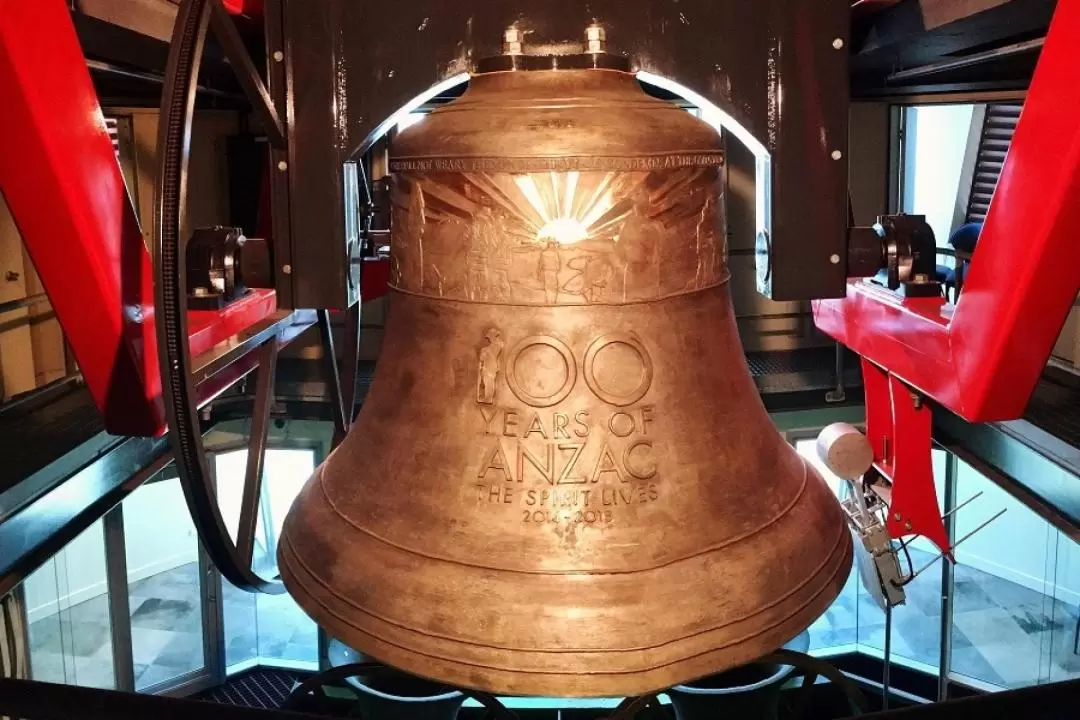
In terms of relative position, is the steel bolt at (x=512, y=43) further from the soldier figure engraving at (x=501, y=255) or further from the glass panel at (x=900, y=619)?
the glass panel at (x=900, y=619)

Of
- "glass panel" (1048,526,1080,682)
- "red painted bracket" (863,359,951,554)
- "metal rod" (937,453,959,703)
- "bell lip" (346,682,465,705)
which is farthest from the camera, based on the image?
"metal rod" (937,453,959,703)

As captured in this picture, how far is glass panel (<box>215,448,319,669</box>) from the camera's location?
6.02 metres

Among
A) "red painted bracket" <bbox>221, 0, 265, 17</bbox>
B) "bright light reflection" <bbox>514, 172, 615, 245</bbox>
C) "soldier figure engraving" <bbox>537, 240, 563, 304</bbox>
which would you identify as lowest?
"soldier figure engraving" <bbox>537, 240, 563, 304</bbox>

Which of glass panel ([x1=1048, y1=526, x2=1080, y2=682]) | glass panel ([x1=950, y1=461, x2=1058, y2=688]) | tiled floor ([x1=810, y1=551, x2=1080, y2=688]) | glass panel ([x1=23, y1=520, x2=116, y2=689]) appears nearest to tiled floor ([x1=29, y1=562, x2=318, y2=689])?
glass panel ([x1=23, y1=520, x2=116, y2=689])

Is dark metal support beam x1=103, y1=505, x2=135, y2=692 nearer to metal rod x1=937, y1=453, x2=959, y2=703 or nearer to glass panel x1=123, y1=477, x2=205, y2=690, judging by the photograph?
glass panel x1=123, y1=477, x2=205, y2=690

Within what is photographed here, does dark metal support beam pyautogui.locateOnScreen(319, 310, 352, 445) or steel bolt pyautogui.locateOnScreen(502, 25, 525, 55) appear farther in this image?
dark metal support beam pyautogui.locateOnScreen(319, 310, 352, 445)

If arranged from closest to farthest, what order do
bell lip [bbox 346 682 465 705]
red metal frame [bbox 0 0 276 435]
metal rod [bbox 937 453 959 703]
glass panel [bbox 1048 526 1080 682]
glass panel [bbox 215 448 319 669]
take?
red metal frame [bbox 0 0 276 435]
bell lip [bbox 346 682 465 705]
glass panel [bbox 1048 526 1080 682]
metal rod [bbox 937 453 959 703]
glass panel [bbox 215 448 319 669]

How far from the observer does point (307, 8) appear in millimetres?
1381

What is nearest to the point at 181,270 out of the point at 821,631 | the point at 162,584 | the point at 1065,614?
the point at 1065,614

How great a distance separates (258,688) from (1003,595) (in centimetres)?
404

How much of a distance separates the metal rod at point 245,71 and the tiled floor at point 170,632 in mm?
4060

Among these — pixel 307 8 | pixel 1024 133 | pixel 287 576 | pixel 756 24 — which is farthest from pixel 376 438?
pixel 1024 133

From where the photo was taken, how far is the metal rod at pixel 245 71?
4.16 feet

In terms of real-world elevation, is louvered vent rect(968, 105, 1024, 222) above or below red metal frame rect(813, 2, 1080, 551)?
above
